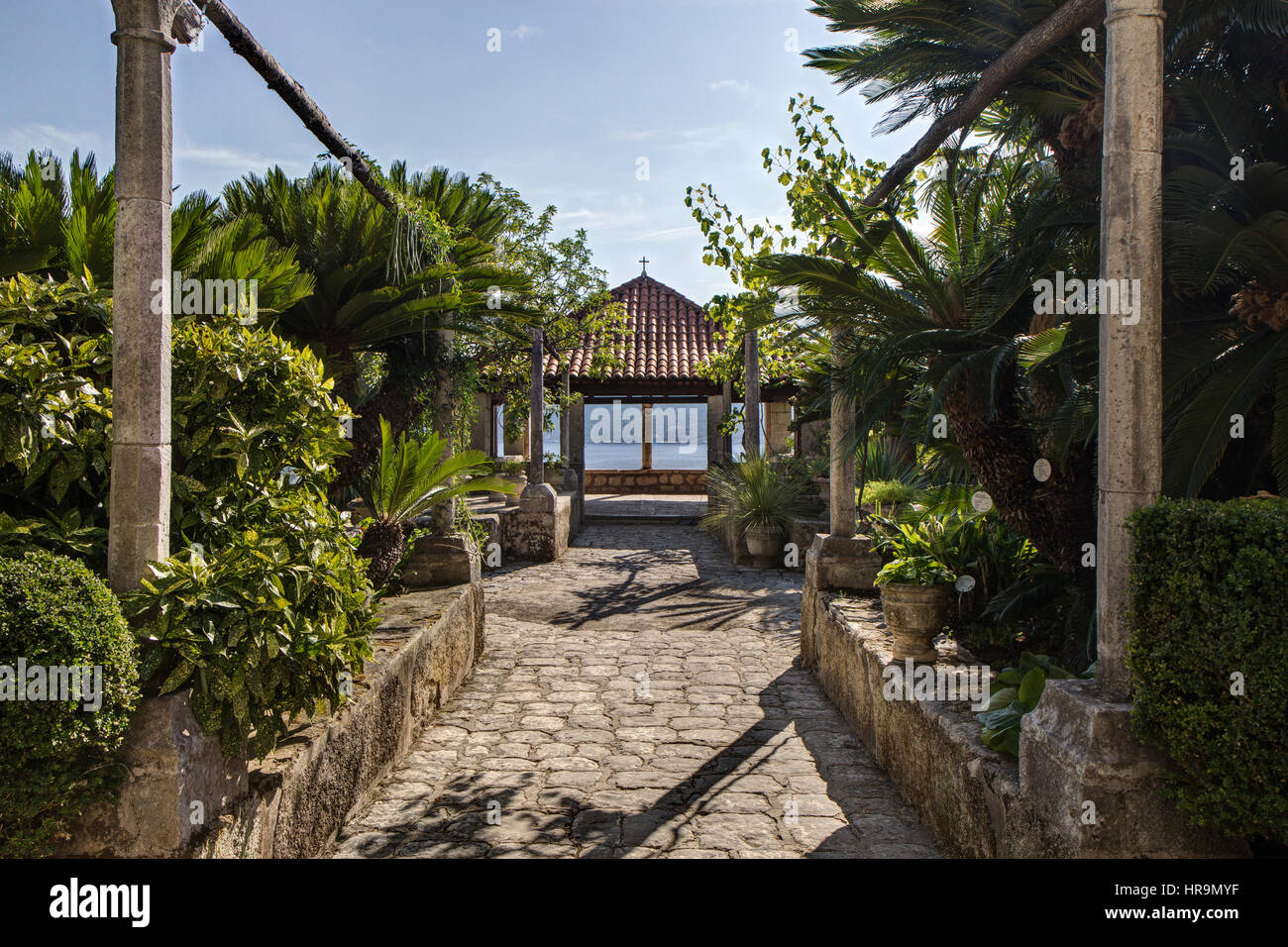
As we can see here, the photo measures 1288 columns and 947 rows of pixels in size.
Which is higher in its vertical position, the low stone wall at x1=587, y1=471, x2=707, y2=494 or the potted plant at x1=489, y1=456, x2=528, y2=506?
the potted plant at x1=489, y1=456, x2=528, y2=506

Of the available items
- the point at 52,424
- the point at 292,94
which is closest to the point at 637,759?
the point at 52,424

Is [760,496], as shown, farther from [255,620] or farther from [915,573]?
[255,620]

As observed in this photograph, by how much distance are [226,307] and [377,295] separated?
2827 millimetres

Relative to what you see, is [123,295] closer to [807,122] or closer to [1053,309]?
[1053,309]

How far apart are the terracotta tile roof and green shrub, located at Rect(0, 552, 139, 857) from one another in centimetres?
1267

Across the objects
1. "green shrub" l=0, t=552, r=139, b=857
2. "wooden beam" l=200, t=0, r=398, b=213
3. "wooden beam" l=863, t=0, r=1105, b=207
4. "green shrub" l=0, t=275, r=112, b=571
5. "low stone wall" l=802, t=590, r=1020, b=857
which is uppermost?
"wooden beam" l=200, t=0, r=398, b=213

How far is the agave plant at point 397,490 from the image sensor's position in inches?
248

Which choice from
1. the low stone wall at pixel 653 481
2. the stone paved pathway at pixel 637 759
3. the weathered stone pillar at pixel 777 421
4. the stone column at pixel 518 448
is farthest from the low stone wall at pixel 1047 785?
the low stone wall at pixel 653 481

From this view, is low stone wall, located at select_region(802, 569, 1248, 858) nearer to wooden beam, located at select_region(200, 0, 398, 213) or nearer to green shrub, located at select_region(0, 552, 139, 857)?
green shrub, located at select_region(0, 552, 139, 857)

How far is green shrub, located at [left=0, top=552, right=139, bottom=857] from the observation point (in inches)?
88.7

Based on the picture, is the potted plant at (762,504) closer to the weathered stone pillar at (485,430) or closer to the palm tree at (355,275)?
the palm tree at (355,275)

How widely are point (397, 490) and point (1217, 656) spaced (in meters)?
5.16

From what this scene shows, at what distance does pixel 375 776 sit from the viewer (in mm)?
4234

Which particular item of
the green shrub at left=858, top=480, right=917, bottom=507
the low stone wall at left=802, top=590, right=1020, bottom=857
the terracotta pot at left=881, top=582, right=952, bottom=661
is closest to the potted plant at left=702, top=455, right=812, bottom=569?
the green shrub at left=858, top=480, right=917, bottom=507
